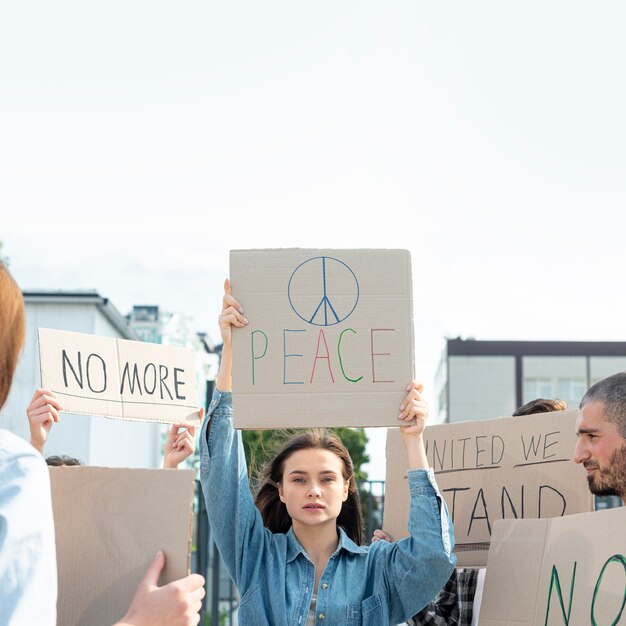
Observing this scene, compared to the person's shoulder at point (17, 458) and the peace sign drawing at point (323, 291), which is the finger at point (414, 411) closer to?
the peace sign drawing at point (323, 291)

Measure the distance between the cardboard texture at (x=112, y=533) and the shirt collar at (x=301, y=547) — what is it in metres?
0.76

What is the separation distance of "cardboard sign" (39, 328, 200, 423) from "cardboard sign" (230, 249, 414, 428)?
24.3 inches

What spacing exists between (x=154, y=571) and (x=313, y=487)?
0.93 meters

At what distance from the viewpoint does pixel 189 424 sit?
11.5 ft

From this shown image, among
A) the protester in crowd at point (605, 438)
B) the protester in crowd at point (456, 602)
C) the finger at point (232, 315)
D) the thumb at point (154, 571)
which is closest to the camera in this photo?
the thumb at point (154, 571)

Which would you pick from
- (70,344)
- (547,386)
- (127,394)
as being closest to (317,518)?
(127,394)

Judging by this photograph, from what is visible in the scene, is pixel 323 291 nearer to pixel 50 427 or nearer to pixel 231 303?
pixel 231 303

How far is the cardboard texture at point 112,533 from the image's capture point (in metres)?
2.47

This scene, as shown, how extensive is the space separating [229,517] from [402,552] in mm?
561

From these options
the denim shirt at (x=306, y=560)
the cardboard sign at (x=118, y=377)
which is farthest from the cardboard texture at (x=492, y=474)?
the cardboard sign at (x=118, y=377)

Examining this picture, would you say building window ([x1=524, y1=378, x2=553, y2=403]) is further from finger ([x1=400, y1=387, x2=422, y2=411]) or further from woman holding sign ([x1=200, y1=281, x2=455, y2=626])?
finger ([x1=400, y1=387, x2=422, y2=411])

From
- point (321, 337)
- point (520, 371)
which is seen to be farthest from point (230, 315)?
point (520, 371)

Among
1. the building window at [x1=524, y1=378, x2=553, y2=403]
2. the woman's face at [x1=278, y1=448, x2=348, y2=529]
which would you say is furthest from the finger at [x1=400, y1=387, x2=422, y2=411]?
the building window at [x1=524, y1=378, x2=553, y2=403]

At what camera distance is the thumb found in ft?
7.69
